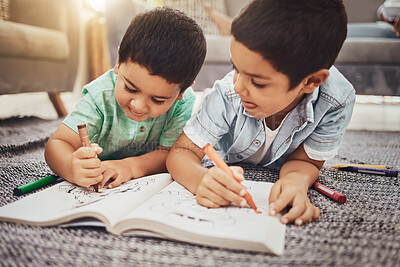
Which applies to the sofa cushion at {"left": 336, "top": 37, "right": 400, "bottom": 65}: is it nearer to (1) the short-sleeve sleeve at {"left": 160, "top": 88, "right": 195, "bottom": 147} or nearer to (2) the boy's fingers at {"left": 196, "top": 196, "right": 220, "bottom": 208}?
(1) the short-sleeve sleeve at {"left": 160, "top": 88, "right": 195, "bottom": 147}

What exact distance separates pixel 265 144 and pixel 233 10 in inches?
72.4

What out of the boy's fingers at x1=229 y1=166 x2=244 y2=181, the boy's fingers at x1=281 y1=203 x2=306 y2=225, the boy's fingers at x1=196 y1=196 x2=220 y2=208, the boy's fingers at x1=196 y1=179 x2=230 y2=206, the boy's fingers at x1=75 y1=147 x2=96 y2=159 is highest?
the boy's fingers at x1=75 y1=147 x2=96 y2=159

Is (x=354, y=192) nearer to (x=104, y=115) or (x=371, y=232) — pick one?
(x=371, y=232)

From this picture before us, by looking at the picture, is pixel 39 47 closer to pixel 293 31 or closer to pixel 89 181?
pixel 89 181

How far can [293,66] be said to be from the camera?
1.82ft

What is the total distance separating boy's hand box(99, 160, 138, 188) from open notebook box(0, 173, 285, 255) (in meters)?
0.04

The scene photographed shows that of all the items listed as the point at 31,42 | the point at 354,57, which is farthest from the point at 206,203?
the point at 354,57

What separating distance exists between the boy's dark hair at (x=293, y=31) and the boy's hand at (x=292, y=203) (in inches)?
7.2

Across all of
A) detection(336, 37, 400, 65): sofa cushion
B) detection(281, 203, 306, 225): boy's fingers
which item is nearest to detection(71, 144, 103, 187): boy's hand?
detection(281, 203, 306, 225): boy's fingers

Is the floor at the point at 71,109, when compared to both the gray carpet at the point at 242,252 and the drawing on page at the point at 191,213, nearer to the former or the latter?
the gray carpet at the point at 242,252

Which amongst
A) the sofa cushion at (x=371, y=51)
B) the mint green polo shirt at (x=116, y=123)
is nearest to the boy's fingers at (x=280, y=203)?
the mint green polo shirt at (x=116, y=123)

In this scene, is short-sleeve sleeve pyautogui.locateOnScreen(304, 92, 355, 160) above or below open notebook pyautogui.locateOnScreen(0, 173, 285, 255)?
below

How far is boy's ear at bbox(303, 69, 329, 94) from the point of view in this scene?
1.93 ft

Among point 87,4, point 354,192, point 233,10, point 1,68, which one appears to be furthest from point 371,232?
point 87,4
